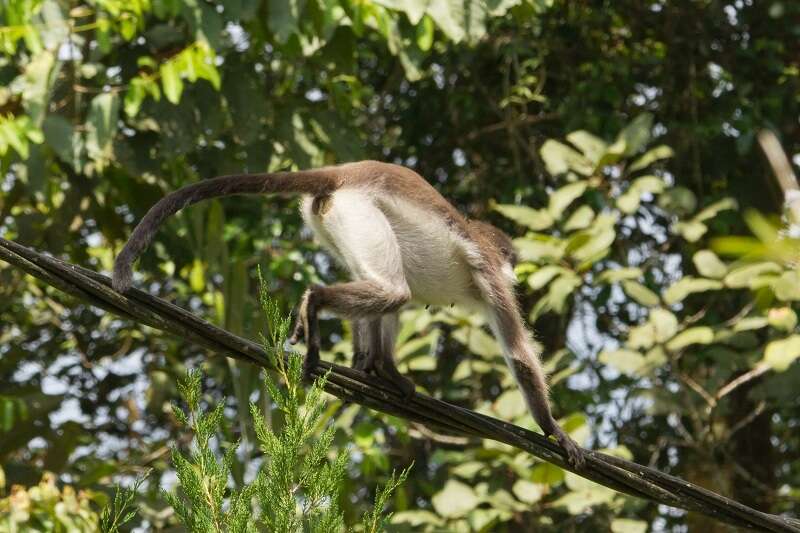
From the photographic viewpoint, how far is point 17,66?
6680mm

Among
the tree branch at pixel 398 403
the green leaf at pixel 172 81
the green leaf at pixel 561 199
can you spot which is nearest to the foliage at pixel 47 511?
the green leaf at pixel 172 81

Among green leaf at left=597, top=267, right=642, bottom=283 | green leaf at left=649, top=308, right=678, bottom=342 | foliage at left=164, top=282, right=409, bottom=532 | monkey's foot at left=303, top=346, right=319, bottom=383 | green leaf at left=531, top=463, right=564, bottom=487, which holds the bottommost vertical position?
green leaf at left=531, top=463, right=564, bottom=487

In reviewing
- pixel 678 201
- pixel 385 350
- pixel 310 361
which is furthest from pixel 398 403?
pixel 678 201

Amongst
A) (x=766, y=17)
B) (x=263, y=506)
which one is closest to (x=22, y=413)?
(x=263, y=506)

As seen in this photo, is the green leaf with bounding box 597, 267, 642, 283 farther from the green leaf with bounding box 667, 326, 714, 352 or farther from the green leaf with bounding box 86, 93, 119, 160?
the green leaf with bounding box 86, 93, 119, 160

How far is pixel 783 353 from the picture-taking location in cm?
588

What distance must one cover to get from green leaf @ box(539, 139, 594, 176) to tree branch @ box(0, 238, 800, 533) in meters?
2.94

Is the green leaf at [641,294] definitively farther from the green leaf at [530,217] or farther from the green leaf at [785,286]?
the green leaf at [785,286]

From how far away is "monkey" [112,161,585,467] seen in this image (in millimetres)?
4020

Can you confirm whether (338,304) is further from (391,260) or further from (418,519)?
(418,519)

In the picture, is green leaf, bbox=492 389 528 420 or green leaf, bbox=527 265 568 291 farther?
green leaf, bbox=492 389 528 420

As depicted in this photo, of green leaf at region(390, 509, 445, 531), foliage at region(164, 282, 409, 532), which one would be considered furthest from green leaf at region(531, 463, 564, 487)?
foliage at region(164, 282, 409, 532)

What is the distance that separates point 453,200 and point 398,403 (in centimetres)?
559

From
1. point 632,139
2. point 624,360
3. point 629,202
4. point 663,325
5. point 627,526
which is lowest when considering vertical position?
point 627,526
